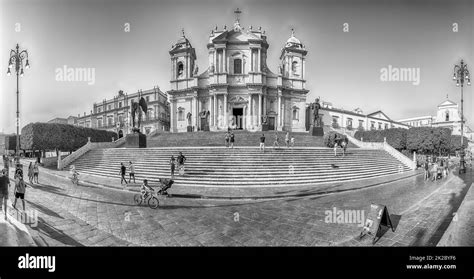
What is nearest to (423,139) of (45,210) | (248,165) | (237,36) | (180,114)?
(248,165)

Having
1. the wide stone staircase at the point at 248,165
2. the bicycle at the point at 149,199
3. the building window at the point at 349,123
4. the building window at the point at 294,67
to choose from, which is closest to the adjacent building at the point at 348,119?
the building window at the point at 349,123

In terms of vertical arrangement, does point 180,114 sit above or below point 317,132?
above

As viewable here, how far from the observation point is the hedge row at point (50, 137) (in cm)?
2177

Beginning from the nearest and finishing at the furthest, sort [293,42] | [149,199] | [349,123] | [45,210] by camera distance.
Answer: [45,210] < [149,199] < [293,42] < [349,123]

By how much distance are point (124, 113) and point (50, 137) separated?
35.4 meters

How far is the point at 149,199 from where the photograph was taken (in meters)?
7.04

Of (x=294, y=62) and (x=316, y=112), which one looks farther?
(x=294, y=62)

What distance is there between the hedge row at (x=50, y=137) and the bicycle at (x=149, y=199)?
23.9m

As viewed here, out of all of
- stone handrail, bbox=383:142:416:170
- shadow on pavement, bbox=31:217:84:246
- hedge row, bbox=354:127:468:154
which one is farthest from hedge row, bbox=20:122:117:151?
hedge row, bbox=354:127:468:154

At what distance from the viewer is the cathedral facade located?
3556 cm

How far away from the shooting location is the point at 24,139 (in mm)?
22219

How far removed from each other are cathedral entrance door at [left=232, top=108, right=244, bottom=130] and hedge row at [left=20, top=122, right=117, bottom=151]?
2344 centimetres

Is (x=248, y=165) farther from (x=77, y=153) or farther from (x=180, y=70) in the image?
(x=180, y=70)
